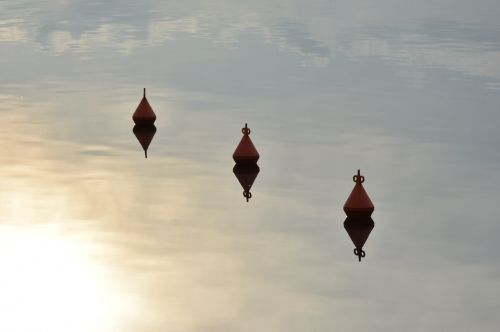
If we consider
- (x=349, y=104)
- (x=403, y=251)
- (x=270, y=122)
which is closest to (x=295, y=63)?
(x=349, y=104)

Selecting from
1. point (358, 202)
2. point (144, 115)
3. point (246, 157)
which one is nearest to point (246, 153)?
point (246, 157)

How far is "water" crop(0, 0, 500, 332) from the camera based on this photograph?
59.2 feet

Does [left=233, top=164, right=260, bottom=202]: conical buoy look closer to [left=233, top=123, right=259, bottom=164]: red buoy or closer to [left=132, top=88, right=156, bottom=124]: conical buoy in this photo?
[left=233, top=123, right=259, bottom=164]: red buoy

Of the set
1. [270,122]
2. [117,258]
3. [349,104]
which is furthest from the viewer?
[349,104]

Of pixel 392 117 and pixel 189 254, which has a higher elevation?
pixel 392 117

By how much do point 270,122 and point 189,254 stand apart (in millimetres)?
10365

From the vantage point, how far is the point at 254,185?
2461cm

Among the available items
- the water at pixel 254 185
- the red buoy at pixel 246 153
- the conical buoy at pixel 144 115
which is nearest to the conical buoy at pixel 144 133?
the conical buoy at pixel 144 115

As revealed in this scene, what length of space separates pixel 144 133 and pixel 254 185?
5417mm

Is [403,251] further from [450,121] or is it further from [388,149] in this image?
[450,121]

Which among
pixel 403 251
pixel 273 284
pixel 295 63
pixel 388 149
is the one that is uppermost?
pixel 295 63

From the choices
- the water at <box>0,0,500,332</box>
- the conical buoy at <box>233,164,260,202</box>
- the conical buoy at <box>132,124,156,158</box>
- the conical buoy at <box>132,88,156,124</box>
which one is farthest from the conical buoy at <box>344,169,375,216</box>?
the conical buoy at <box>132,88,156,124</box>

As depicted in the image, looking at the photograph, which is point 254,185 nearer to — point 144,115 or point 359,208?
point 359,208

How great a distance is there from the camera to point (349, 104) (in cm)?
3275
